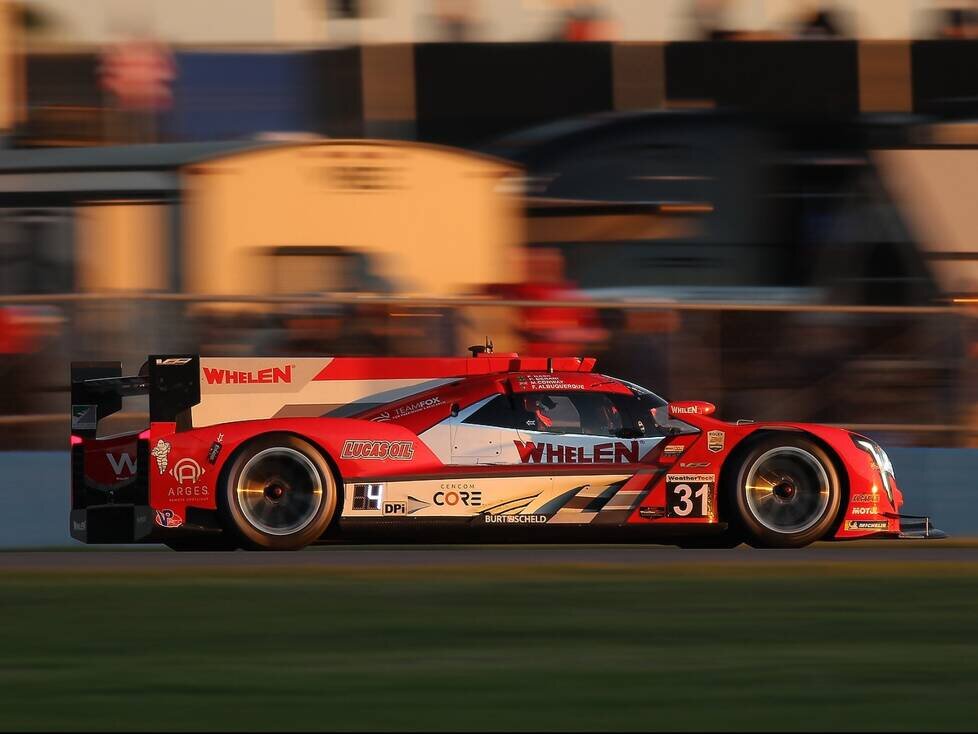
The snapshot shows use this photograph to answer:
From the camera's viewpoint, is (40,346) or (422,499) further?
(40,346)

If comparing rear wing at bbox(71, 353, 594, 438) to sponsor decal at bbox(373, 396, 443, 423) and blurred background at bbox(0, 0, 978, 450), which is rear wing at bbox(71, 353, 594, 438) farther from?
blurred background at bbox(0, 0, 978, 450)

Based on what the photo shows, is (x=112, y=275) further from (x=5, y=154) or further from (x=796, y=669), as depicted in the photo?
(x=796, y=669)

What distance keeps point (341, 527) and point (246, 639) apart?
2880mm

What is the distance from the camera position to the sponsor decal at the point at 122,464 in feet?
34.0

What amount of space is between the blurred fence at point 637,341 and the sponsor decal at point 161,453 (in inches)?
82.5

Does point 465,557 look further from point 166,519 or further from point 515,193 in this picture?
point 515,193

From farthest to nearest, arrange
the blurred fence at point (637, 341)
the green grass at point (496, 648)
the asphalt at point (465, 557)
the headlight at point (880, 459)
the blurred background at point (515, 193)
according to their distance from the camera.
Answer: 1. the blurred background at point (515, 193)
2. the blurred fence at point (637, 341)
3. the headlight at point (880, 459)
4. the asphalt at point (465, 557)
5. the green grass at point (496, 648)

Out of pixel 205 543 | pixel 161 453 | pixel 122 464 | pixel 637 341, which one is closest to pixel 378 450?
pixel 161 453

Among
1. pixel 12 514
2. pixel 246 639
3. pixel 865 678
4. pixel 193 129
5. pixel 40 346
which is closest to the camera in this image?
pixel 865 678

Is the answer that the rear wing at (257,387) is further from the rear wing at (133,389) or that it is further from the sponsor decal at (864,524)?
the sponsor decal at (864,524)

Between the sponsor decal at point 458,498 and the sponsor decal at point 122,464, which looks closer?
the sponsor decal at point 458,498

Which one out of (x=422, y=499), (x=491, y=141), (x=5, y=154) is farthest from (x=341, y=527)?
(x=491, y=141)

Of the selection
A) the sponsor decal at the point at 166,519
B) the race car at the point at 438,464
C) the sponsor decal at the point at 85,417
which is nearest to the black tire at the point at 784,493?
the race car at the point at 438,464

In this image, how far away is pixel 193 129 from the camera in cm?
1606
